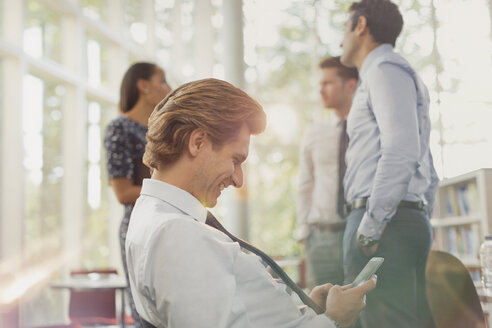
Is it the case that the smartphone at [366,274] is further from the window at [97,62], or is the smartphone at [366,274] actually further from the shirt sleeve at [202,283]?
the window at [97,62]

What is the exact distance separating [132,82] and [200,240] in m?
1.48

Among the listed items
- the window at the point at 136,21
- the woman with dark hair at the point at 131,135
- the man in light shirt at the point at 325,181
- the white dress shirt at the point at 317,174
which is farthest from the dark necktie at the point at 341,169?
the window at the point at 136,21

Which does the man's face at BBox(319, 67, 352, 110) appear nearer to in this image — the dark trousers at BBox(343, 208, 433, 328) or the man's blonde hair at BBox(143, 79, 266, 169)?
the dark trousers at BBox(343, 208, 433, 328)

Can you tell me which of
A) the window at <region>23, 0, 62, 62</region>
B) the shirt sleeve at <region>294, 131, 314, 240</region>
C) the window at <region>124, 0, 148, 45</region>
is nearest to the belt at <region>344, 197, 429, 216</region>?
the shirt sleeve at <region>294, 131, 314, 240</region>

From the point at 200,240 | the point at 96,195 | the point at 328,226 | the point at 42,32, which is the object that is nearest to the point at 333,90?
the point at 328,226

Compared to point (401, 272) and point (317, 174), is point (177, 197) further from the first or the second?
point (317, 174)

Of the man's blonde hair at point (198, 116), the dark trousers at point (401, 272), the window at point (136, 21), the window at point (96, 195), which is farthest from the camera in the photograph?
the window at point (136, 21)

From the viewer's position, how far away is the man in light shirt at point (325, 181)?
7.05 ft

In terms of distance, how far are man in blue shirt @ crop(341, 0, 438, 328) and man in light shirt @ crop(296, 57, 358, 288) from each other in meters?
0.18

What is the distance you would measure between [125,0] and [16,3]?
2.27 metres

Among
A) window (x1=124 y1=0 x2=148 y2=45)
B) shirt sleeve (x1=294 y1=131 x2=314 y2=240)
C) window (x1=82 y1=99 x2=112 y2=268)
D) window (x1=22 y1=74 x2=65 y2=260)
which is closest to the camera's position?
shirt sleeve (x1=294 y1=131 x2=314 y2=240)

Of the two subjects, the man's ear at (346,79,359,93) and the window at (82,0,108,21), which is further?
the window at (82,0,108,21)

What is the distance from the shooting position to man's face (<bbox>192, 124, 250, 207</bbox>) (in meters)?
1.15

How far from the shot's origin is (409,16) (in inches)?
70.3
